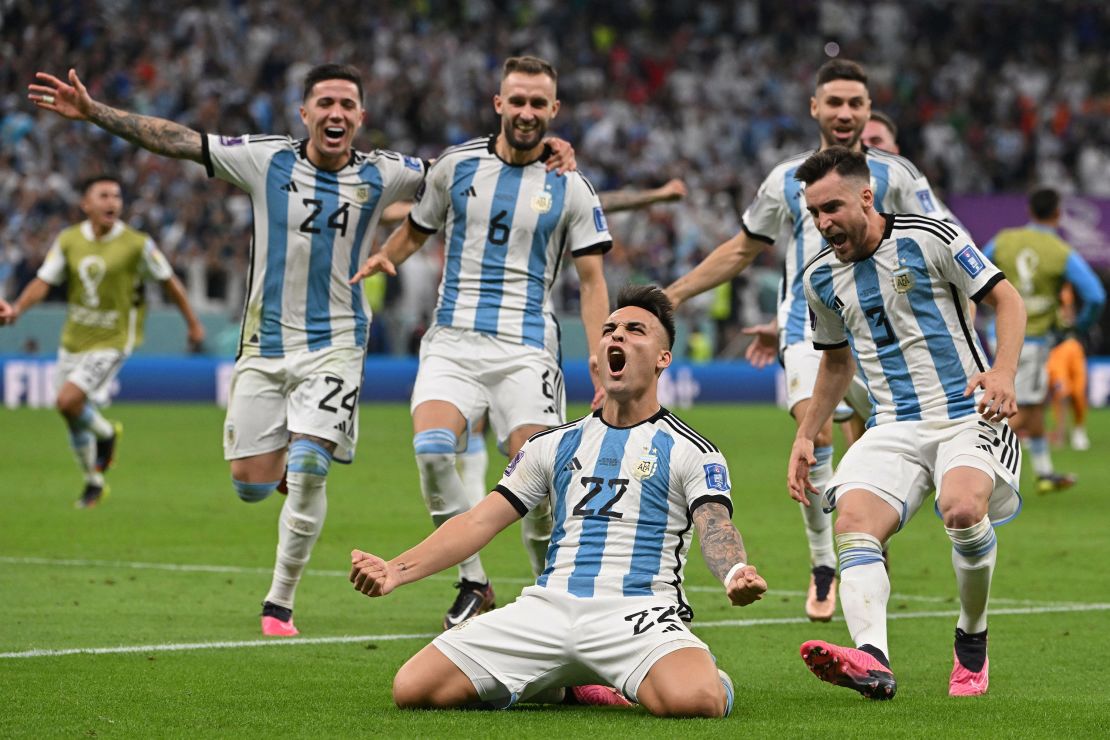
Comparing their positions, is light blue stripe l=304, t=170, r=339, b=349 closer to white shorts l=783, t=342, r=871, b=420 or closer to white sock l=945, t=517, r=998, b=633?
white shorts l=783, t=342, r=871, b=420

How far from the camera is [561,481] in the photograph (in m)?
6.25

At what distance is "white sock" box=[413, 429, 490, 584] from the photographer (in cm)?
814

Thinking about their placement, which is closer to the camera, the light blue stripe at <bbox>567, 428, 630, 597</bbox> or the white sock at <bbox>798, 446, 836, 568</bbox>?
the light blue stripe at <bbox>567, 428, 630, 597</bbox>

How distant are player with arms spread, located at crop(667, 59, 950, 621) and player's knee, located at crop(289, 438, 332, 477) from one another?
1.80 metres

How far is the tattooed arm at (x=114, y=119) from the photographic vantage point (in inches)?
321

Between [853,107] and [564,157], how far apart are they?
A: 4.60ft

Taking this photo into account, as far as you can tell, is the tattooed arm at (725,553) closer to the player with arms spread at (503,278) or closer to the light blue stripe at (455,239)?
the player with arms spread at (503,278)

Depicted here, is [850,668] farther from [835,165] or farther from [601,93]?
[601,93]

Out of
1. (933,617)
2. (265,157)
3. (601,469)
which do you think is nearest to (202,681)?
(601,469)

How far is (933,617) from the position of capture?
28.7 feet

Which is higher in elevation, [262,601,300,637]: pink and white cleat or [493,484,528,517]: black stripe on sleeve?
[493,484,528,517]: black stripe on sleeve

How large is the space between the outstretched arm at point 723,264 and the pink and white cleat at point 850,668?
2.74 m

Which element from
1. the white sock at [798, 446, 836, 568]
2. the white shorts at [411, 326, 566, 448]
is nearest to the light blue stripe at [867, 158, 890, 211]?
the white sock at [798, 446, 836, 568]

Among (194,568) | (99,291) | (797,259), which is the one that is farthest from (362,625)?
(99,291)
